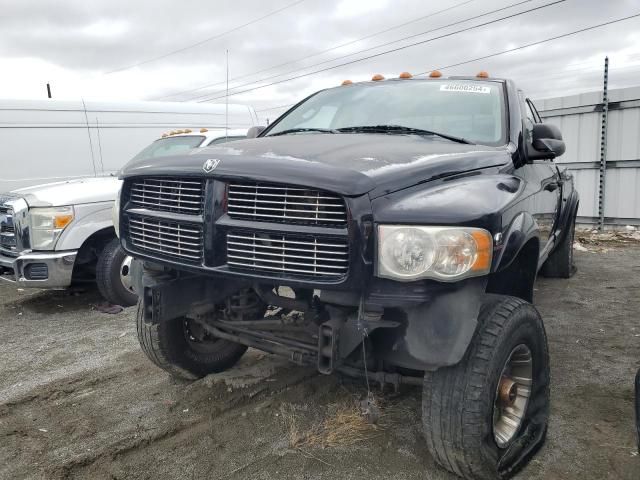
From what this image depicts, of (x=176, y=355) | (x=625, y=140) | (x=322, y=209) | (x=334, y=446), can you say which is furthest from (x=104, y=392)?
(x=625, y=140)

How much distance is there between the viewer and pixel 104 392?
351cm

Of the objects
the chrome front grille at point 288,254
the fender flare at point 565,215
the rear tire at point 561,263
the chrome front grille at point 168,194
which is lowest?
the rear tire at point 561,263

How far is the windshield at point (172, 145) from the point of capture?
6.02m

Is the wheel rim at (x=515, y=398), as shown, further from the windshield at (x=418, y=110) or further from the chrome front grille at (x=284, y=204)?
the windshield at (x=418, y=110)

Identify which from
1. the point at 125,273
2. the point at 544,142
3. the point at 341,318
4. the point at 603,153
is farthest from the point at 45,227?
the point at 603,153

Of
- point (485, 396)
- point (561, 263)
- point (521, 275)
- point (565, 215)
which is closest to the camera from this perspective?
point (485, 396)

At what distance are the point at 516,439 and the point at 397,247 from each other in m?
1.24

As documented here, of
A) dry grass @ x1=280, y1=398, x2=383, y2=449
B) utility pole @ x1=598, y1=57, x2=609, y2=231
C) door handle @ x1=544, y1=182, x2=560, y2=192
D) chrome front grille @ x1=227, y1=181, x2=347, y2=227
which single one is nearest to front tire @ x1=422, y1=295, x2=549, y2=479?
dry grass @ x1=280, y1=398, x2=383, y2=449

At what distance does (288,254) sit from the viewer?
7.18 ft

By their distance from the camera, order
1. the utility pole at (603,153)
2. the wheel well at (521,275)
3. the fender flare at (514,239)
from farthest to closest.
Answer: the utility pole at (603,153) < the wheel well at (521,275) < the fender flare at (514,239)

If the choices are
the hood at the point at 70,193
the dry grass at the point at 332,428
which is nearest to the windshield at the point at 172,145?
the hood at the point at 70,193

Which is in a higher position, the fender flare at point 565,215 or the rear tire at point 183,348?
the fender flare at point 565,215

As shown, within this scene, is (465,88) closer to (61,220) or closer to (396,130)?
(396,130)

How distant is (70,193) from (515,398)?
447cm
